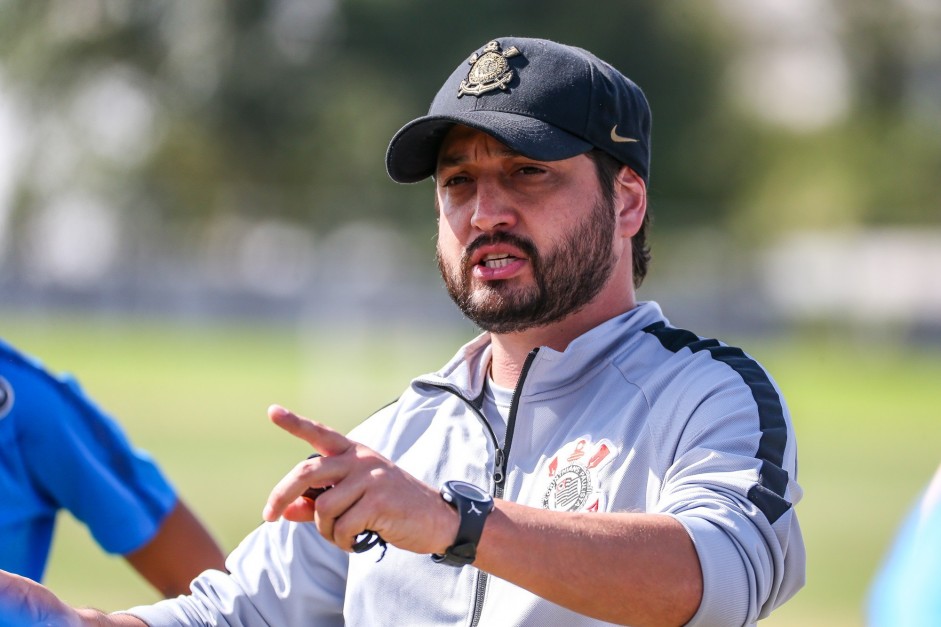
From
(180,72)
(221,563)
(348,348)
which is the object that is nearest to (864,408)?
(348,348)

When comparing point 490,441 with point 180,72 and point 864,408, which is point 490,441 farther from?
point 180,72

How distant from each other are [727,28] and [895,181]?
7.82 m

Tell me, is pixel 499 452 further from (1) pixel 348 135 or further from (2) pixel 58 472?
(1) pixel 348 135

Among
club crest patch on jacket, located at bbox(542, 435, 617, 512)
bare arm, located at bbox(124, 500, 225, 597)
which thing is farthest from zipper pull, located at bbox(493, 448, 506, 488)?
bare arm, located at bbox(124, 500, 225, 597)

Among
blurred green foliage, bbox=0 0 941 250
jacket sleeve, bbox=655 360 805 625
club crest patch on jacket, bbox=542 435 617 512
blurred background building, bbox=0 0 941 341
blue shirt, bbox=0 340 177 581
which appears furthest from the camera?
blurred green foliage, bbox=0 0 941 250

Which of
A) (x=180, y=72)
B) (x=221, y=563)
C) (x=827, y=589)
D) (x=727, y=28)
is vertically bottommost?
(x=827, y=589)

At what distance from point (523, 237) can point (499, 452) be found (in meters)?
0.48

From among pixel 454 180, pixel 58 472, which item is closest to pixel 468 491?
pixel 454 180

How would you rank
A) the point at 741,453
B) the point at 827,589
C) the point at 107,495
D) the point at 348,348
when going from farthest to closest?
the point at 348,348
the point at 827,589
the point at 107,495
the point at 741,453

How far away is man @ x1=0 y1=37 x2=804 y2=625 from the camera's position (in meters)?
2.45

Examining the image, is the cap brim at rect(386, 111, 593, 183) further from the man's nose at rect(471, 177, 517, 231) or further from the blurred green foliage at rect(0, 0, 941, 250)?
the blurred green foliage at rect(0, 0, 941, 250)

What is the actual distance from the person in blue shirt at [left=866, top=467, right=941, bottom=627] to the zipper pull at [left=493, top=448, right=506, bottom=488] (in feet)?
4.14

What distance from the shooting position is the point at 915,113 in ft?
167

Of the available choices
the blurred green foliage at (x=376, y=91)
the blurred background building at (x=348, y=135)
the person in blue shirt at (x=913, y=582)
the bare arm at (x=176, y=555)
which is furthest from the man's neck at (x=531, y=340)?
the blurred green foliage at (x=376, y=91)
